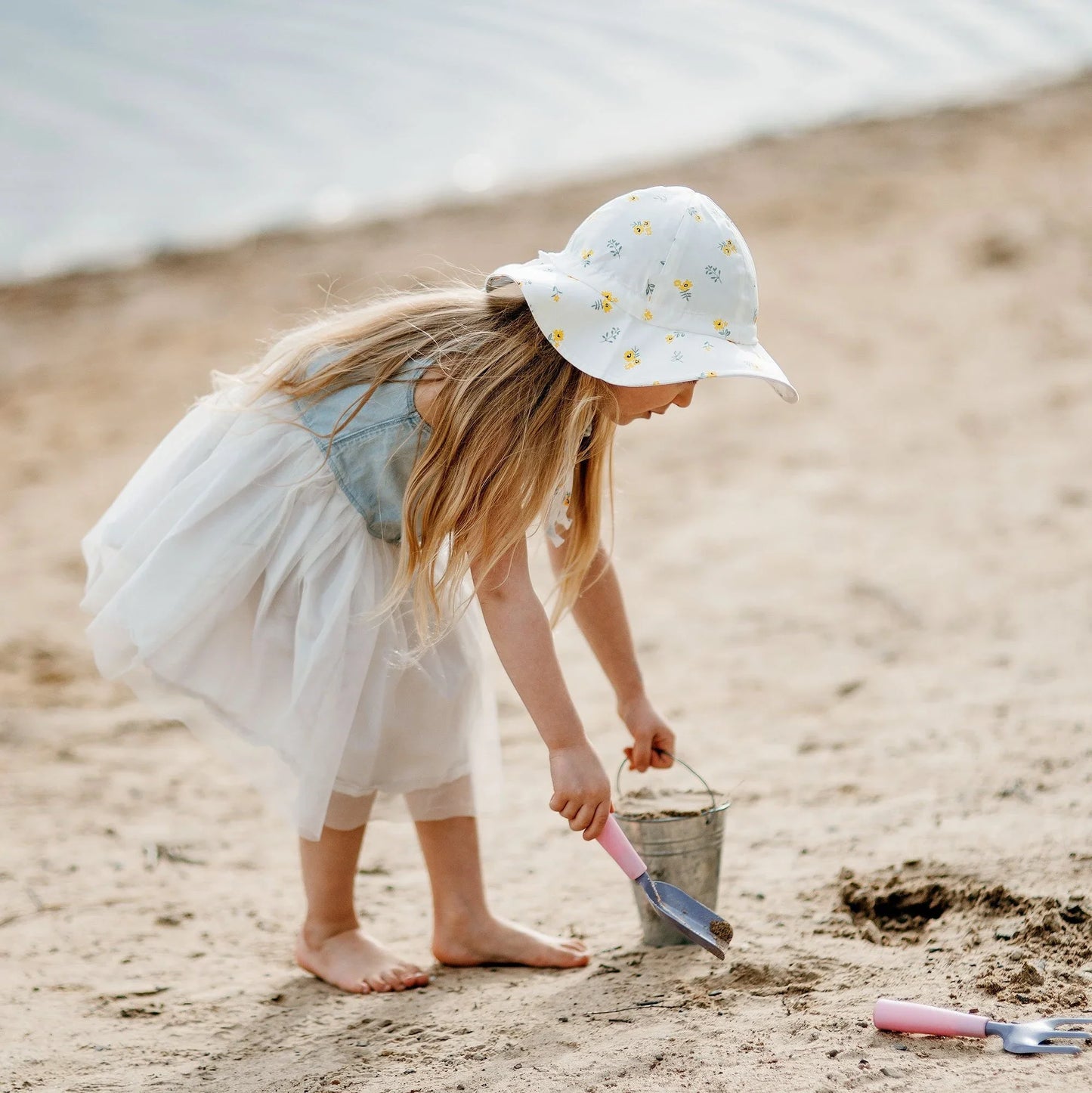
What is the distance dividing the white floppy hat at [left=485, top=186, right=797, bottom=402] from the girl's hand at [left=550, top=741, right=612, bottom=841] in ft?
1.74

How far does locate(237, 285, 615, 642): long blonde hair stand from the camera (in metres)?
1.93

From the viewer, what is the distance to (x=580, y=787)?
1.90 m

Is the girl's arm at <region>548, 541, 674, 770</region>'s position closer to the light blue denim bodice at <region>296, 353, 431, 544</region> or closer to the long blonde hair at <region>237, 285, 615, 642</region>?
the long blonde hair at <region>237, 285, 615, 642</region>

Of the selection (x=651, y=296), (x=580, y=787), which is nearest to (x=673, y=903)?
(x=580, y=787)

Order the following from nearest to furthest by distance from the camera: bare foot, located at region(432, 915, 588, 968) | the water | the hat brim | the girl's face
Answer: the hat brim
the girl's face
bare foot, located at region(432, 915, 588, 968)
the water

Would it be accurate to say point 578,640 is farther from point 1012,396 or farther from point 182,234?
point 182,234

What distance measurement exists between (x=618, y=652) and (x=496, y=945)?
0.53 metres

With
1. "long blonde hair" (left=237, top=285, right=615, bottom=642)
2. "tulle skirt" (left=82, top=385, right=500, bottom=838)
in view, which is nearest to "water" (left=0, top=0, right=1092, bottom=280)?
"tulle skirt" (left=82, top=385, right=500, bottom=838)

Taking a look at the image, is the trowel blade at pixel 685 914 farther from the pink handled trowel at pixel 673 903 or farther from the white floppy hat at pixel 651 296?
the white floppy hat at pixel 651 296

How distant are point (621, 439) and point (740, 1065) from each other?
3.59 metres

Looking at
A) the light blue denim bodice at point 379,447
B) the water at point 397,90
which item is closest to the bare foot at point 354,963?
the light blue denim bodice at point 379,447

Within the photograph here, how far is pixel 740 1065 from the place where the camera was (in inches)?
69.2

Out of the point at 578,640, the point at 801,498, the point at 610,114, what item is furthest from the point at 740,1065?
the point at 610,114

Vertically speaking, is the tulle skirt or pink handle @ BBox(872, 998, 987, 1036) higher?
the tulle skirt
